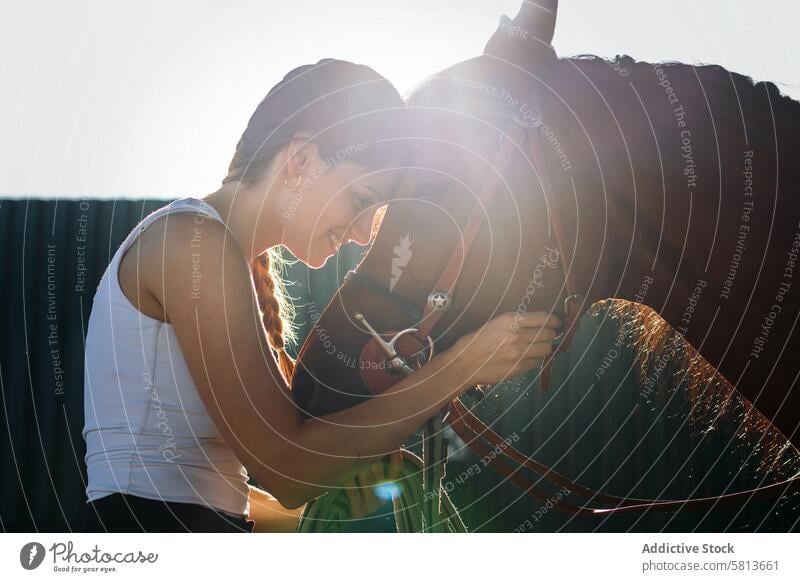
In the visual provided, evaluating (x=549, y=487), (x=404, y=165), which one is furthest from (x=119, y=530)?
(x=549, y=487)

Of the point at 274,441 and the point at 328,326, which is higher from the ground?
the point at 328,326

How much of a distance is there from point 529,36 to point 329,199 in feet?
1.46

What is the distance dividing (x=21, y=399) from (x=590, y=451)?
3.71 m

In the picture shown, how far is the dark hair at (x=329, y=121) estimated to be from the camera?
149cm

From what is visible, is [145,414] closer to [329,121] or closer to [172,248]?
[172,248]

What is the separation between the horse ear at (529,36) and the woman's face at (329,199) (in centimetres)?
28

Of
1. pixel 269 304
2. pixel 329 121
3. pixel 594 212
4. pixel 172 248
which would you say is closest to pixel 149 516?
A: pixel 172 248

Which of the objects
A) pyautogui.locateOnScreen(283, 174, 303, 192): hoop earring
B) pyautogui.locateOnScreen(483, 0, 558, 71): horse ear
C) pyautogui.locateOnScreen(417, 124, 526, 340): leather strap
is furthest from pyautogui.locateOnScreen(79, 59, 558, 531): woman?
pyautogui.locateOnScreen(483, 0, 558, 71): horse ear

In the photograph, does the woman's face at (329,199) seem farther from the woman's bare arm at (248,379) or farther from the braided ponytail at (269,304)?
the braided ponytail at (269,304)

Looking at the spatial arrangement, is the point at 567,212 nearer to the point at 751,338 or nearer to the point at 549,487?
the point at 751,338

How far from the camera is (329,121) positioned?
1505 mm

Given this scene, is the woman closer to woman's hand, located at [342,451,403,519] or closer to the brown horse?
the brown horse

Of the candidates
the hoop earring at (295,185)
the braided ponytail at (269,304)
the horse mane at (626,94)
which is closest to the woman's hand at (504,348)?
the horse mane at (626,94)

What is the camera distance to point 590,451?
17.3 feet
